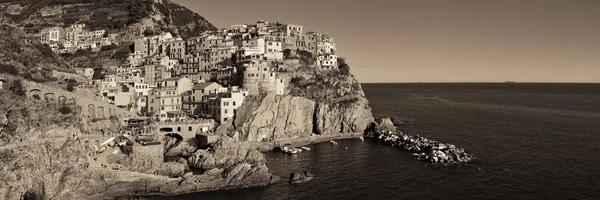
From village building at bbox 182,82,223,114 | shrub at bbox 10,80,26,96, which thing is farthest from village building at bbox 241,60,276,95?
shrub at bbox 10,80,26,96

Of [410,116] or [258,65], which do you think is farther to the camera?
[410,116]

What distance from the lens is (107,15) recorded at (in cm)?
16088

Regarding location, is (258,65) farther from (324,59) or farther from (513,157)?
(513,157)

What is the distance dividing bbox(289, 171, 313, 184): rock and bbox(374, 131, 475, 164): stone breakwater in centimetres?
2429

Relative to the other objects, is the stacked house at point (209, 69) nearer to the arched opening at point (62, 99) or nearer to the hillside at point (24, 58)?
the hillside at point (24, 58)

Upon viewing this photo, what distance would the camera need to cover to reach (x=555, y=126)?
10969cm

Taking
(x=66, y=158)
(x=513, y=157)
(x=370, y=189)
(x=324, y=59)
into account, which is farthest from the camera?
(x=324, y=59)

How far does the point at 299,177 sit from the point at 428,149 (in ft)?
104

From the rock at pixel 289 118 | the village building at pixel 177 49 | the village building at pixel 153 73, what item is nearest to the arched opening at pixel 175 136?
the rock at pixel 289 118

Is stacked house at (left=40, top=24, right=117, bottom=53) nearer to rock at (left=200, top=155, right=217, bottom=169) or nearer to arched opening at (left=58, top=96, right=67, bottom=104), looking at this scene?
arched opening at (left=58, top=96, right=67, bottom=104)

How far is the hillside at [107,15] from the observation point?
150m

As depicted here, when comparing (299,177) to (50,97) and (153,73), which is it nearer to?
(50,97)

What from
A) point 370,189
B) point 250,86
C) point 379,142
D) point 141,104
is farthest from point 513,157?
point 141,104

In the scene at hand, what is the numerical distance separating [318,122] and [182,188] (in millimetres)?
45543
